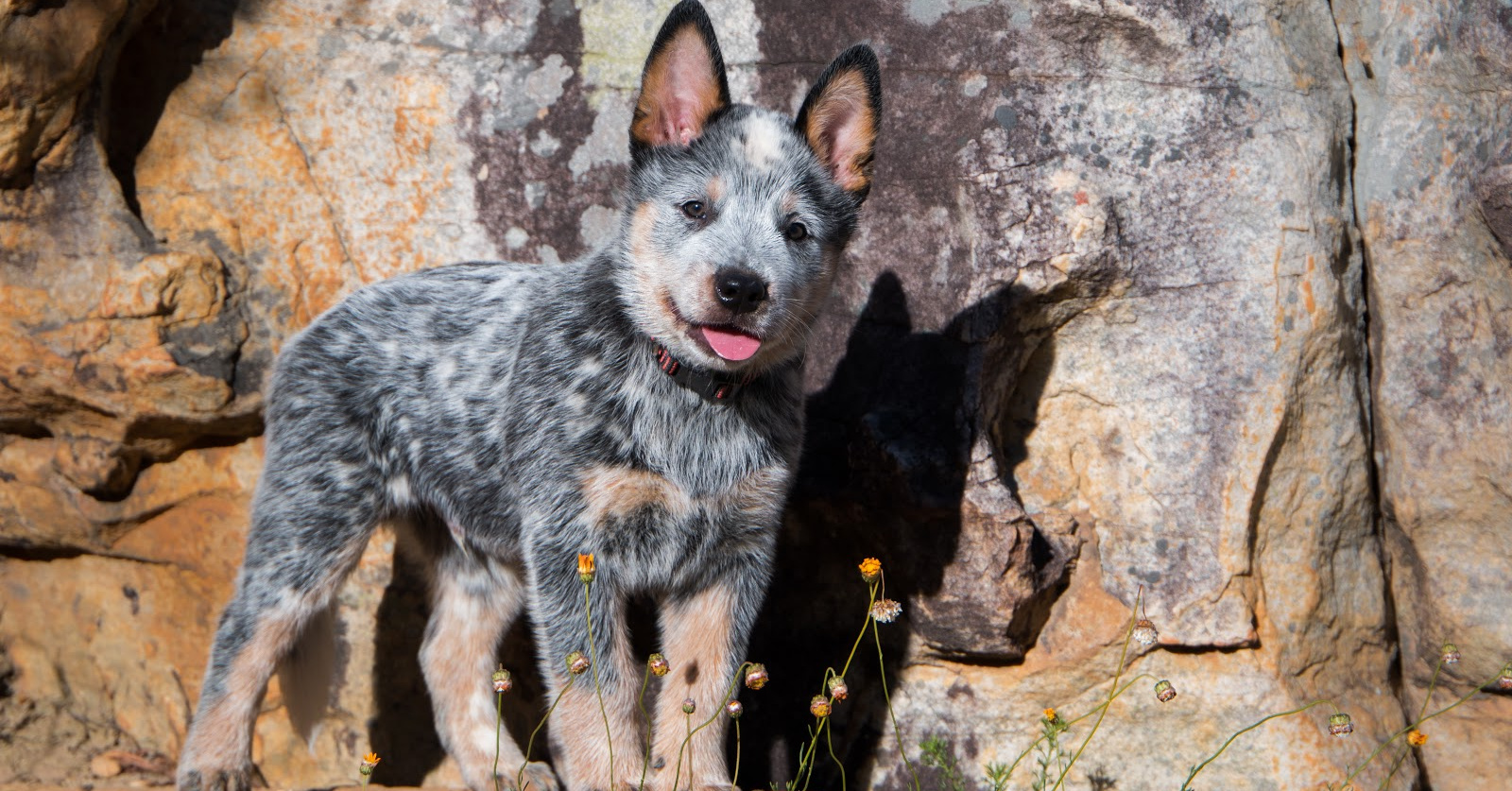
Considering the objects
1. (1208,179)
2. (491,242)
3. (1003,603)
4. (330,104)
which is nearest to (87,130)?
(330,104)

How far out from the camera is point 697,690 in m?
3.62

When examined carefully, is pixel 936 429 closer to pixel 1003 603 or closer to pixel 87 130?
pixel 1003 603

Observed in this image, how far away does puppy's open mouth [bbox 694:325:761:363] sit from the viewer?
3316 millimetres

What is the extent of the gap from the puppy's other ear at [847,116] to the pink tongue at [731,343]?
67 centimetres

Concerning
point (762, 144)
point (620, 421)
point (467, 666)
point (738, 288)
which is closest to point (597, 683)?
point (620, 421)

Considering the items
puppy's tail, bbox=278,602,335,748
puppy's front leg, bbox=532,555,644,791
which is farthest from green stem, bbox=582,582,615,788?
puppy's tail, bbox=278,602,335,748

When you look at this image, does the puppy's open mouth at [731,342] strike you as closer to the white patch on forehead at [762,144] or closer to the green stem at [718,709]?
the white patch on forehead at [762,144]

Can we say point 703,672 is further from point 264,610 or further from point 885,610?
point 264,610

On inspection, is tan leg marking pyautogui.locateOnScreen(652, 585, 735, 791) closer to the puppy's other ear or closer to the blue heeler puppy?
the blue heeler puppy

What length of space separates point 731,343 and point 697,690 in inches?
41.9

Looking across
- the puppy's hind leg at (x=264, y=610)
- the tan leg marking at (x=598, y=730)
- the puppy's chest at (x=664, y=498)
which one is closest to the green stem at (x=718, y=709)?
the tan leg marking at (x=598, y=730)

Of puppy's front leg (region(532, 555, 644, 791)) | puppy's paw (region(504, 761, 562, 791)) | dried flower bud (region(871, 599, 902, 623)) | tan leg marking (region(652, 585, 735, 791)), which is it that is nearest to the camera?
dried flower bud (region(871, 599, 902, 623))

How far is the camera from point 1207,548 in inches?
160

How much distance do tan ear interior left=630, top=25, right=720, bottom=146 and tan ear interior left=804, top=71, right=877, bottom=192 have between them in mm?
312
